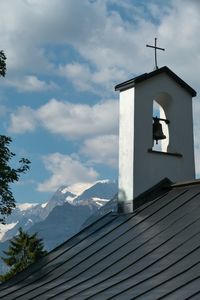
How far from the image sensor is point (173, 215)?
9797 millimetres

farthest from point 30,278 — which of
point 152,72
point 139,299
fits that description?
point 152,72

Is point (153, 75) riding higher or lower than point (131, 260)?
higher

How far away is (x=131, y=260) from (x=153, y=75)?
4.76 metres

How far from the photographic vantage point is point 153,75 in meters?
12.1

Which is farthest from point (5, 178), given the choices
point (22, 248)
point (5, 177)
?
point (22, 248)

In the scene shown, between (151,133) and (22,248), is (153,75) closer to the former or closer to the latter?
(151,133)

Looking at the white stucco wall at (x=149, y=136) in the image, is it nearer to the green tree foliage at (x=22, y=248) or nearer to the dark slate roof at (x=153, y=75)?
the dark slate roof at (x=153, y=75)

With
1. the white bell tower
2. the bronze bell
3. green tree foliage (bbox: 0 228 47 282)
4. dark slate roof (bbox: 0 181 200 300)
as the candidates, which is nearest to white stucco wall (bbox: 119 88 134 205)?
the white bell tower

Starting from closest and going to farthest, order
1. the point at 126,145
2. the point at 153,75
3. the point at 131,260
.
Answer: the point at 131,260 → the point at 126,145 → the point at 153,75

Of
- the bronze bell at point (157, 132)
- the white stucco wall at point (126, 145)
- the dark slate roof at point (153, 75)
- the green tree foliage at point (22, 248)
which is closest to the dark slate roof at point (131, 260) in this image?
the white stucco wall at point (126, 145)

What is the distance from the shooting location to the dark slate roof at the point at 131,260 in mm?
7301

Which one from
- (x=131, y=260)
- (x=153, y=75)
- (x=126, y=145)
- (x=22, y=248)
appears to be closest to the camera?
(x=131, y=260)

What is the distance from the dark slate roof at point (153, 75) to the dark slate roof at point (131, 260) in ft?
7.82

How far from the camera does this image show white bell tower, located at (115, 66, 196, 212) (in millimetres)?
11617
